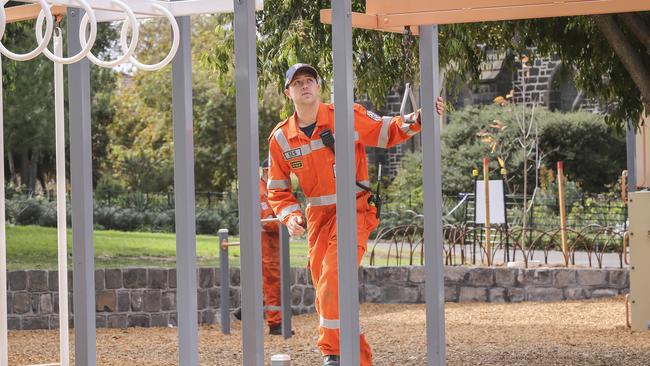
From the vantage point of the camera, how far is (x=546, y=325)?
11.3 meters

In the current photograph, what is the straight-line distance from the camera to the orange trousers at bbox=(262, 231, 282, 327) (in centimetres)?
1127

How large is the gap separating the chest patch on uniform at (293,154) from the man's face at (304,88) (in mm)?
280

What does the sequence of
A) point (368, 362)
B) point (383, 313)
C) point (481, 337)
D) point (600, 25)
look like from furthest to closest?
1. point (383, 313)
2. point (481, 337)
3. point (600, 25)
4. point (368, 362)

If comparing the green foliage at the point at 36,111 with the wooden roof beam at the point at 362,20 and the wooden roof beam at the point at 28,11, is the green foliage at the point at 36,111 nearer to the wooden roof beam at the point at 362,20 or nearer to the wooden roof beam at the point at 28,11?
the wooden roof beam at the point at 28,11

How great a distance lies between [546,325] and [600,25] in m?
3.61

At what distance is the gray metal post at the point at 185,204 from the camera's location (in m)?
5.00

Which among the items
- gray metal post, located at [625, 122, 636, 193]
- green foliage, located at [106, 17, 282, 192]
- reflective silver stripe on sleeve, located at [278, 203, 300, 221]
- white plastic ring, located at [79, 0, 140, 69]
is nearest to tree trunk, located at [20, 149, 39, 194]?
green foliage, located at [106, 17, 282, 192]

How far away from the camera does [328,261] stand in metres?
6.60

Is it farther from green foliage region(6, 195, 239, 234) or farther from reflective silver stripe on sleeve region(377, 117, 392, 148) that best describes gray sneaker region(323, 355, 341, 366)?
green foliage region(6, 195, 239, 234)

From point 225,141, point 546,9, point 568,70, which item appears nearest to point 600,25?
point 568,70

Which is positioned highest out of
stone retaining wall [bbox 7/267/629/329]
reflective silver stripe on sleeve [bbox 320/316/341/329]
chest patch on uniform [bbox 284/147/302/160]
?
chest patch on uniform [bbox 284/147/302/160]

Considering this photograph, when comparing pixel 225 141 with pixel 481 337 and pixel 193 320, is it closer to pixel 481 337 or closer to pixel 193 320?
pixel 481 337

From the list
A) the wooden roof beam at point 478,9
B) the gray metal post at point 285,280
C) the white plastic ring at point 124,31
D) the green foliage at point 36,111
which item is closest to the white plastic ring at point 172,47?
the white plastic ring at point 124,31

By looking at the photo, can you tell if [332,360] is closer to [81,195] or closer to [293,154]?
[293,154]
